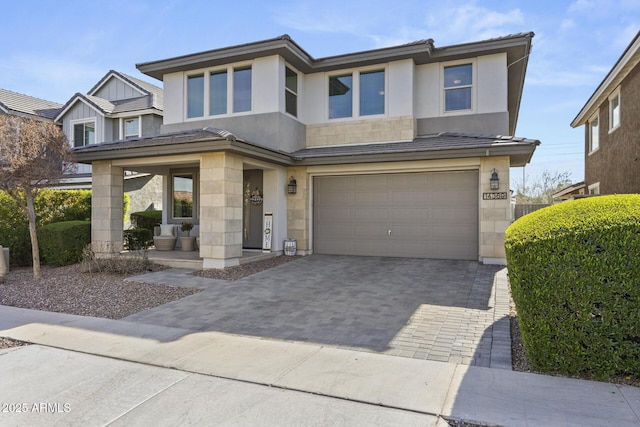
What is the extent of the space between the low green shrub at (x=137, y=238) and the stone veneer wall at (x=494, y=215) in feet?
36.0

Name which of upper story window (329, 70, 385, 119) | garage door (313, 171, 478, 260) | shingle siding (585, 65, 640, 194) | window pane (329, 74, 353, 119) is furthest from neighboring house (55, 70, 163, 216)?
shingle siding (585, 65, 640, 194)

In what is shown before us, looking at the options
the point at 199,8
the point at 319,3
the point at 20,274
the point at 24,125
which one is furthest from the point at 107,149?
the point at 319,3

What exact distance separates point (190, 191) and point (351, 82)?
6.93 metres

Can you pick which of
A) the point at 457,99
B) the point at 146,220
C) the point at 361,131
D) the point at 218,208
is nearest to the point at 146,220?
the point at 146,220

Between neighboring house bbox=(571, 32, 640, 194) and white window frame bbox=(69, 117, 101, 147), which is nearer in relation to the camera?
neighboring house bbox=(571, 32, 640, 194)

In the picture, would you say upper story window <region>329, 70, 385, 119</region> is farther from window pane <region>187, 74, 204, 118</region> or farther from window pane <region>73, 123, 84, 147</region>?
window pane <region>73, 123, 84, 147</region>

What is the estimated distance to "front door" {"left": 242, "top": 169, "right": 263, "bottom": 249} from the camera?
12547mm

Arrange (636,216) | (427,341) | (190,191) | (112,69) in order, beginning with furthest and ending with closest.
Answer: (112,69), (190,191), (427,341), (636,216)

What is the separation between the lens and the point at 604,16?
10.0 metres

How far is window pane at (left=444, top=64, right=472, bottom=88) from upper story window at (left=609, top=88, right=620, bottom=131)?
5.55 m

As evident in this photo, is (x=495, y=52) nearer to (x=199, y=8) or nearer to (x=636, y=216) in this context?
(x=199, y=8)

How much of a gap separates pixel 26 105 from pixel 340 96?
1834 centimetres

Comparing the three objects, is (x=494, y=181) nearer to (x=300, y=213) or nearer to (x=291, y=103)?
(x=300, y=213)

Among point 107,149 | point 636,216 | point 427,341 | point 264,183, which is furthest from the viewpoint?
point 264,183
